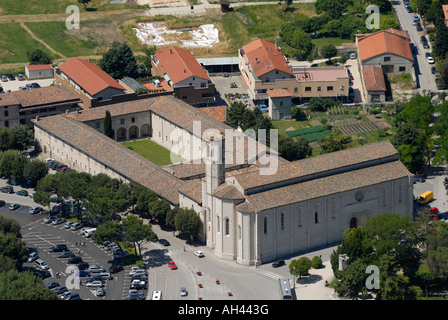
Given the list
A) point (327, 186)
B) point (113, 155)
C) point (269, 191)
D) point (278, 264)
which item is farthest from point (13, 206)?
point (327, 186)

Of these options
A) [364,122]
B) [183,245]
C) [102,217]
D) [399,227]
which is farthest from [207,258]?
[364,122]

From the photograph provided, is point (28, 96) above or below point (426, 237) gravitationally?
above

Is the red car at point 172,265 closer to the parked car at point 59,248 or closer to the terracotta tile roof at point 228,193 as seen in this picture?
the terracotta tile roof at point 228,193

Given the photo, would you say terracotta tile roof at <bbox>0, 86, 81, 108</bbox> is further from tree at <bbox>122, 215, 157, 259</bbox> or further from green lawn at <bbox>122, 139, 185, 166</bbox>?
tree at <bbox>122, 215, 157, 259</bbox>

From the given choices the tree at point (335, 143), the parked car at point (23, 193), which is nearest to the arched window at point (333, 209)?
the tree at point (335, 143)

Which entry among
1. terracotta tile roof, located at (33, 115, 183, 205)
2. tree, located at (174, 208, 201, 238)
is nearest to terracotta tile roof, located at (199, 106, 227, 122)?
terracotta tile roof, located at (33, 115, 183, 205)

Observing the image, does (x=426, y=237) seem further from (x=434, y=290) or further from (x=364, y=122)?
(x=364, y=122)
